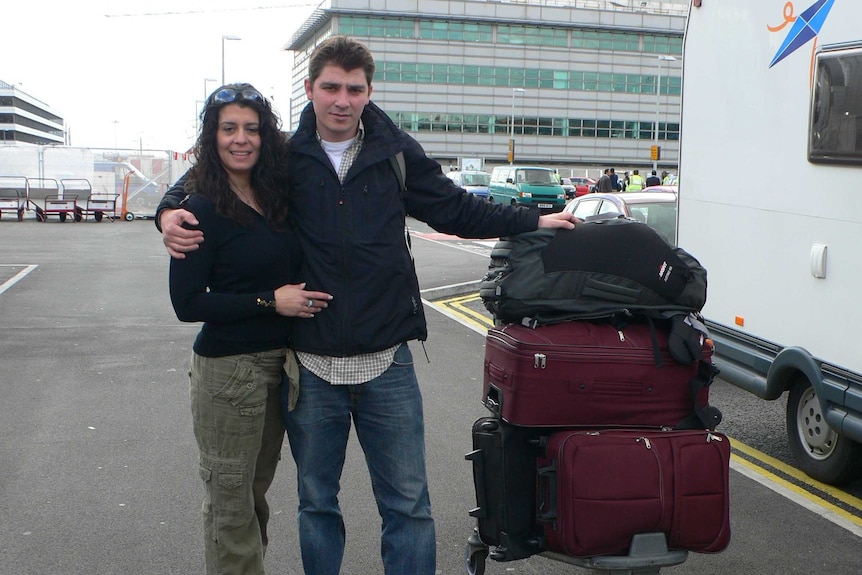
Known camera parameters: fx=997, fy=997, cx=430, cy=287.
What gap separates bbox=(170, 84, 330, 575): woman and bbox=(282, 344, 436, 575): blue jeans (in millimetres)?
173

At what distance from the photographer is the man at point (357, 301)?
3293mm

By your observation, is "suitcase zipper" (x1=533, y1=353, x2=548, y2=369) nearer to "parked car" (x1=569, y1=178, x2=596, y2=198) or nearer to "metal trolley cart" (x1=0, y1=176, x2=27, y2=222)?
"metal trolley cart" (x1=0, y1=176, x2=27, y2=222)

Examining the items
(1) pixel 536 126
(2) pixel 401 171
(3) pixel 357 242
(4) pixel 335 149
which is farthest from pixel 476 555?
(1) pixel 536 126

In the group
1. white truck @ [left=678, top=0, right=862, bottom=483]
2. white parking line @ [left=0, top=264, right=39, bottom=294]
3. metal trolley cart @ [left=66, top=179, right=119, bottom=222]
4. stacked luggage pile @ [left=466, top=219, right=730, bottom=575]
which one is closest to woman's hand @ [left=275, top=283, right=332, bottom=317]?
stacked luggage pile @ [left=466, top=219, right=730, bottom=575]

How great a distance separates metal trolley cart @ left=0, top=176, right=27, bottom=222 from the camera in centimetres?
3178

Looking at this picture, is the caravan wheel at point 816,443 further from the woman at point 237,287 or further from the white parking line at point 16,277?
the white parking line at point 16,277

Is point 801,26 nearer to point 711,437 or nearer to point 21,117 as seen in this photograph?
point 711,437

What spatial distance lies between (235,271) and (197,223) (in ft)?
0.69

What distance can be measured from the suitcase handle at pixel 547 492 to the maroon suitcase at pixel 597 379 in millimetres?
146

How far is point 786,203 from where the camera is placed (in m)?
5.88

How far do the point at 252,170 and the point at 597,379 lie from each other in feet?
4.37

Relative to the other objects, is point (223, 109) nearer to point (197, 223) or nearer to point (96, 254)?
point (197, 223)

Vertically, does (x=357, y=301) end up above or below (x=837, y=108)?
below

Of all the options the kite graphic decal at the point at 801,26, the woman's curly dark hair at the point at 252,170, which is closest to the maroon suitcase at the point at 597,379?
the woman's curly dark hair at the point at 252,170
